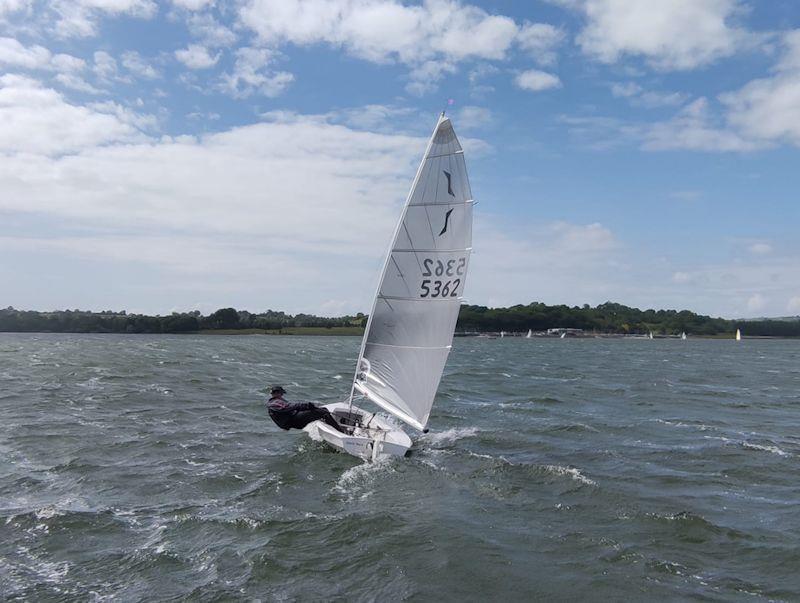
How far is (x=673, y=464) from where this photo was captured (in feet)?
73.6

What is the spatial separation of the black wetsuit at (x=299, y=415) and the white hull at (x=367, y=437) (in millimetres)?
280

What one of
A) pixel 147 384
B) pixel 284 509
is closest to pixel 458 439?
pixel 284 509

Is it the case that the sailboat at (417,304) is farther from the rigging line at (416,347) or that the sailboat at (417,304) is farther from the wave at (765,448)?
the wave at (765,448)

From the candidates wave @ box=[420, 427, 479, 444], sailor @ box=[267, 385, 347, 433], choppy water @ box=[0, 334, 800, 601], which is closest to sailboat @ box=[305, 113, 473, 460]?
sailor @ box=[267, 385, 347, 433]

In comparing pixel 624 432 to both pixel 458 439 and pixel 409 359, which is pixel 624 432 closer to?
pixel 458 439

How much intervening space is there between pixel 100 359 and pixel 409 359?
53.6 meters

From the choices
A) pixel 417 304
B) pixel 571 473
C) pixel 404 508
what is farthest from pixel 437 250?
pixel 404 508

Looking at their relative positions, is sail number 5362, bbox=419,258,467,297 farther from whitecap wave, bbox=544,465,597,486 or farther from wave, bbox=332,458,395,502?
whitecap wave, bbox=544,465,597,486

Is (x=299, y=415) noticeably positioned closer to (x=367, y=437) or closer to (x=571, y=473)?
(x=367, y=437)

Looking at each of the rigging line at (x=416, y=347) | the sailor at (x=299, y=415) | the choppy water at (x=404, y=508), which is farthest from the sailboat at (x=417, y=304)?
the choppy water at (x=404, y=508)

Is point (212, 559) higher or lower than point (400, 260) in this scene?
lower

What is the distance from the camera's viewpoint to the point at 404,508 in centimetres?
1717

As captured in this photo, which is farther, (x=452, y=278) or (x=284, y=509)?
(x=452, y=278)

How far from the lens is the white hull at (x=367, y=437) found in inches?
855
